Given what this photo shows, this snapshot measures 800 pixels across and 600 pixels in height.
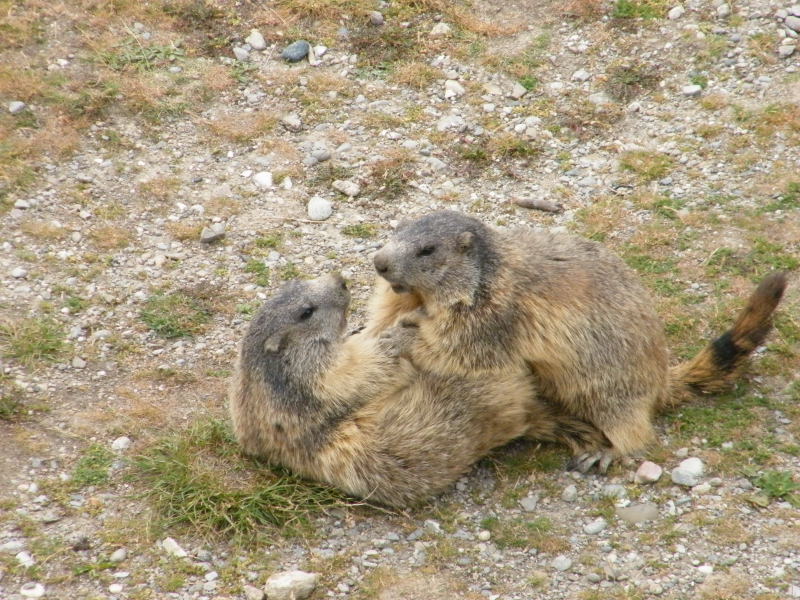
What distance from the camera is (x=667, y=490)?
6512mm

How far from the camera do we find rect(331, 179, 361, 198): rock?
387 inches

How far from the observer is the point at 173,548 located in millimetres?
6105

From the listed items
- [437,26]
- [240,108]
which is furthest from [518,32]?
[240,108]

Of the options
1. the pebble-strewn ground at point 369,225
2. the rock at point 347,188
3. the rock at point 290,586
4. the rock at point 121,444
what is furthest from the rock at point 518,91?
the rock at point 290,586

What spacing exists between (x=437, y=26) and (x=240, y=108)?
115 inches

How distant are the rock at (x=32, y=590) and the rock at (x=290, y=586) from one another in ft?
4.75

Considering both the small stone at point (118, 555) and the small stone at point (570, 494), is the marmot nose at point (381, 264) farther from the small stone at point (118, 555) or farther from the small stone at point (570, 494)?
the small stone at point (118, 555)

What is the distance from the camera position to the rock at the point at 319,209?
377 inches

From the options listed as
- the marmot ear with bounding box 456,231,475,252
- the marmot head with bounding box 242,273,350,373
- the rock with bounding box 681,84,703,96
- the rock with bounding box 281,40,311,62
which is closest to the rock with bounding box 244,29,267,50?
the rock with bounding box 281,40,311,62

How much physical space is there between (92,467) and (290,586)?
2043mm

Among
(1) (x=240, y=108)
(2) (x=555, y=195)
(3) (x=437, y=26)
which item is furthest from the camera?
(3) (x=437, y=26)

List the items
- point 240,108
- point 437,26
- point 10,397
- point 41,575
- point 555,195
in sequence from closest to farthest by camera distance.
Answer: point 41,575
point 10,397
point 555,195
point 240,108
point 437,26

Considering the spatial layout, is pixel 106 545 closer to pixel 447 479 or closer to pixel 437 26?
pixel 447 479

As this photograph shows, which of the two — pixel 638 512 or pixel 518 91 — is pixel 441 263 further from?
pixel 518 91
